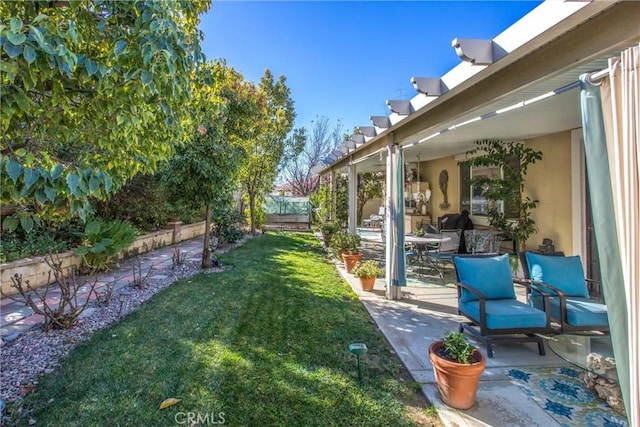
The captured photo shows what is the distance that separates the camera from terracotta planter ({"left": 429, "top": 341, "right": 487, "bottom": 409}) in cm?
263

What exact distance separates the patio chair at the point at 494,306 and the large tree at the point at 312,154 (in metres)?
19.6

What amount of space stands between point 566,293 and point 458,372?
2.53 meters

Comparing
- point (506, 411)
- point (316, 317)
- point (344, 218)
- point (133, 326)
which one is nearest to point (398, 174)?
point (316, 317)

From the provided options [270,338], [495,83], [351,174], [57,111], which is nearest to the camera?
[57,111]

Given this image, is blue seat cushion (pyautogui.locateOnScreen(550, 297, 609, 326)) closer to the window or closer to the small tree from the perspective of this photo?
the small tree

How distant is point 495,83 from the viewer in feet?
10.7

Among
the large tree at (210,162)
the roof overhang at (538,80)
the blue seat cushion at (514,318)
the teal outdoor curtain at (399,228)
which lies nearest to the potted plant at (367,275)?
the teal outdoor curtain at (399,228)

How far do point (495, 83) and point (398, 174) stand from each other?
2.46 meters

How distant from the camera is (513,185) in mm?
7047

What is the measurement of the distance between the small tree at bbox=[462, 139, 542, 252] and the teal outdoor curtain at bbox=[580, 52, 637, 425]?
18.6 ft

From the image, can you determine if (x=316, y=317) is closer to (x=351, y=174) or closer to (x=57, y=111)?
(x=57, y=111)

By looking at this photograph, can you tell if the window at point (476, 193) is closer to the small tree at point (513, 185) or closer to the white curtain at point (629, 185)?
the small tree at point (513, 185)
